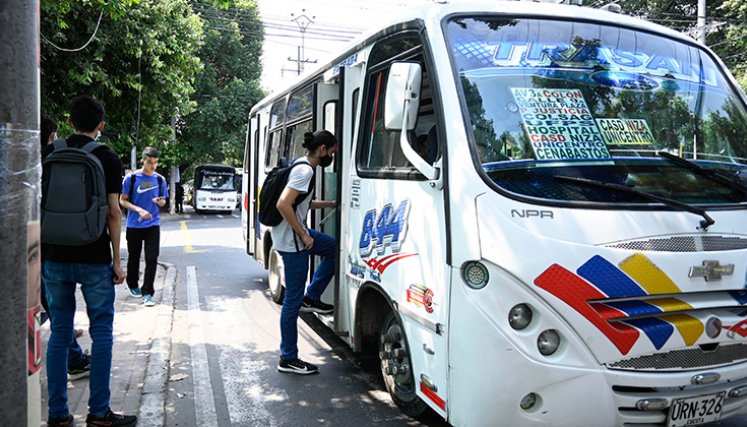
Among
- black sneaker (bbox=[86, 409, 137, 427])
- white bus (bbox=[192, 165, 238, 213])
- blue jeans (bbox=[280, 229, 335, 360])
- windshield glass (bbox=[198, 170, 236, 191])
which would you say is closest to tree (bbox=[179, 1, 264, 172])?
white bus (bbox=[192, 165, 238, 213])

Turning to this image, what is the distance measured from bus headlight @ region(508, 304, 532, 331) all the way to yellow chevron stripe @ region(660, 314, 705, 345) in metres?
0.68

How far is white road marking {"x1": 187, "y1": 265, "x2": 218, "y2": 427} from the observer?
14.0 ft

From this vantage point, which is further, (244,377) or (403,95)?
(244,377)

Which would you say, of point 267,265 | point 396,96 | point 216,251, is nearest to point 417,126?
point 396,96

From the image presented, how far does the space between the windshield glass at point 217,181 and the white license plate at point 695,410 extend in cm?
3145

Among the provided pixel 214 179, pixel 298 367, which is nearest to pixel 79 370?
pixel 298 367

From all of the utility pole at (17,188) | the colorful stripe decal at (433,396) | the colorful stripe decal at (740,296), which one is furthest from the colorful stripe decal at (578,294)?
the utility pole at (17,188)

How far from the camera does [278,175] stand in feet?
16.4

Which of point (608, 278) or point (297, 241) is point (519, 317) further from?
point (297, 241)

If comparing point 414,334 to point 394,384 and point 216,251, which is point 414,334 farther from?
point 216,251

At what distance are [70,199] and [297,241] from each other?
1.87 meters

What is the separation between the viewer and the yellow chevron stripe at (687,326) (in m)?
2.98

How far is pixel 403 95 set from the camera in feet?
11.5

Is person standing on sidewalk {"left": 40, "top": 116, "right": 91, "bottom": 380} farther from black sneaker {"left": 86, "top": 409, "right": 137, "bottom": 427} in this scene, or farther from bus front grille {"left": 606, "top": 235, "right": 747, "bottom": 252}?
bus front grille {"left": 606, "top": 235, "right": 747, "bottom": 252}
